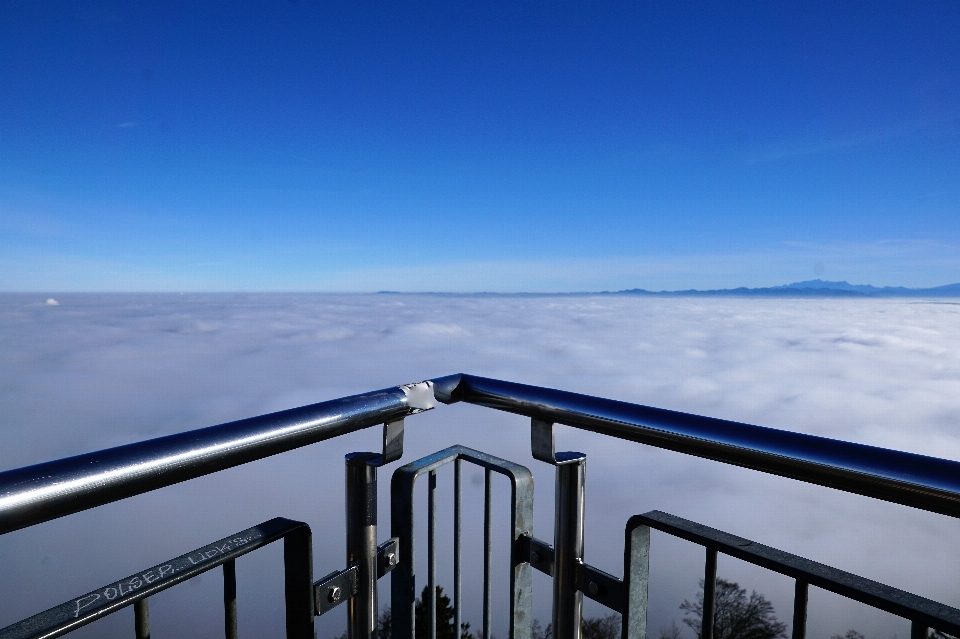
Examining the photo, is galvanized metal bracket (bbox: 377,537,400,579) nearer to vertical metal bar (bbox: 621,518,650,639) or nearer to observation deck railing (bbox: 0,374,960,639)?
observation deck railing (bbox: 0,374,960,639)

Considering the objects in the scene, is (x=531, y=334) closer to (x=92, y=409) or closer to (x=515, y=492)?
(x=92, y=409)

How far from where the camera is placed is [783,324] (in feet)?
417

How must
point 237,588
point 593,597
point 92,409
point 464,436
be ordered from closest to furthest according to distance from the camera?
1. point 237,588
2. point 593,597
3. point 464,436
4. point 92,409

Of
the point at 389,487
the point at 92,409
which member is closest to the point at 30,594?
the point at 92,409

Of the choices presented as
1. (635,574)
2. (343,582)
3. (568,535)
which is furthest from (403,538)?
(635,574)

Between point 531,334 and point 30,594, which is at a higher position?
point 531,334

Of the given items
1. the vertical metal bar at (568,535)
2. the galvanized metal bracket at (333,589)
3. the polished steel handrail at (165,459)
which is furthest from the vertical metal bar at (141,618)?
the vertical metal bar at (568,535)

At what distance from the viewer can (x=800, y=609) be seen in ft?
2.38

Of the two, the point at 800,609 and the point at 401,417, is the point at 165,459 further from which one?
the point at 800,609

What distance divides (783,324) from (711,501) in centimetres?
9472

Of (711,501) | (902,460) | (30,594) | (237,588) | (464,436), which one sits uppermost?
(902,460)

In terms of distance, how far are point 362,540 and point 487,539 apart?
28 centimetres

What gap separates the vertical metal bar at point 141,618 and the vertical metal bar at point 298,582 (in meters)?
0.19

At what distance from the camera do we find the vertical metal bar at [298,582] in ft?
2.77
